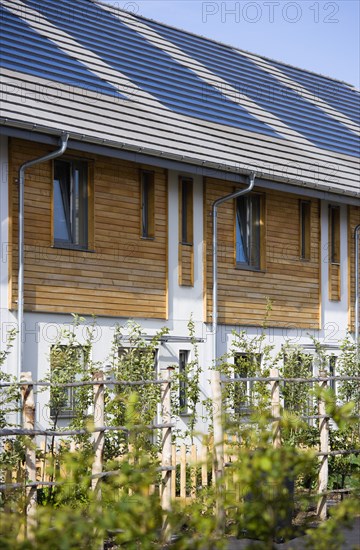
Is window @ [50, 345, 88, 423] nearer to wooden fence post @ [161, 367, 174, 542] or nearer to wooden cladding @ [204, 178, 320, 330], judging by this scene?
wooden fence post @ [161, 367, 174, 542]

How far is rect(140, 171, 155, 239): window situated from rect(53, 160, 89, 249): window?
1.57m

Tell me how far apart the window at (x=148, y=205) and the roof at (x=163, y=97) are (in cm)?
88

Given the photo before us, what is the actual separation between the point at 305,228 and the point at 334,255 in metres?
1.28

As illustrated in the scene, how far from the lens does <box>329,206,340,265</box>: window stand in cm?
2634

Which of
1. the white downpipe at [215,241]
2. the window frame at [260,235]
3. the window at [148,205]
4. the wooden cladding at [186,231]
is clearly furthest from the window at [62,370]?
the window frame at [260,235]

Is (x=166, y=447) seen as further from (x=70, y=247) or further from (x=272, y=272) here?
(x=272, y=272)

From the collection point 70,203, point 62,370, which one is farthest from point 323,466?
point 70,203

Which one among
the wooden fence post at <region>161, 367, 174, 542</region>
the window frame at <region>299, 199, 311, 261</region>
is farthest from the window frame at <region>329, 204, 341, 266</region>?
the wooden fence post at <region>161, 367, 174, 542</region>

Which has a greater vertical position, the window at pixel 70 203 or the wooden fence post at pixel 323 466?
the window at pixel 70 203

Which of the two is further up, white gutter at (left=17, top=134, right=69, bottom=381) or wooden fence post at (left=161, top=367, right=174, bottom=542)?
white gutter at (left=17, top=134, right=69, bottom=381)

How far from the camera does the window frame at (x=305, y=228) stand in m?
Answer: 25.5

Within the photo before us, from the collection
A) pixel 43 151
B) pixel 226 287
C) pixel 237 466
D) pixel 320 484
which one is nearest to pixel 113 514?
pixel 237 466

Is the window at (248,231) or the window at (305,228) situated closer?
the window at (248,231)

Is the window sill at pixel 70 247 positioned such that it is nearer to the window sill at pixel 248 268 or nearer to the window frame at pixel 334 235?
the window sill at pixel 248 268
